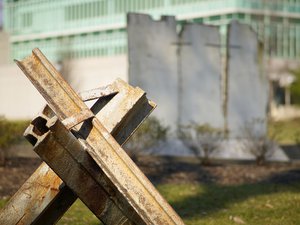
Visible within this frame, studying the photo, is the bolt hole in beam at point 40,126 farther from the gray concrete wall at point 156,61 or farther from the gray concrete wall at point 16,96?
the gray concrete wall at point 16,96

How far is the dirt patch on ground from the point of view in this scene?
14438 mm

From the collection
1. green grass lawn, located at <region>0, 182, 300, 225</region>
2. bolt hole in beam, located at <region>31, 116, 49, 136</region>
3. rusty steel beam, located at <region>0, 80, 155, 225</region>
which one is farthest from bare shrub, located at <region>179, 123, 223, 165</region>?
bolt hole in beam, located at <region>31, 116, 49, 136</region>

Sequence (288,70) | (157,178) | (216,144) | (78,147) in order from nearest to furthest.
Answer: (78,147) < (157,178) < (216,144) < (288,70)

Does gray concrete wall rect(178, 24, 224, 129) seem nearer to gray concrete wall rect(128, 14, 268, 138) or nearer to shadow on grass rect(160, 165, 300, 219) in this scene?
gray concrete wall rect(128, 14, 268, 138)

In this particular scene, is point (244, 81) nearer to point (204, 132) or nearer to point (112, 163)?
point (204, 132)

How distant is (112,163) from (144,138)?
11436mm

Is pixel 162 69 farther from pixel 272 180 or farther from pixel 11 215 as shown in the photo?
pixel 11 215

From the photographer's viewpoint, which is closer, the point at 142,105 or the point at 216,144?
the point at 142,105

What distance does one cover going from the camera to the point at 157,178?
15164mm

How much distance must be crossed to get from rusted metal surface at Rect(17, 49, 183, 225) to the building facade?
60.9 meters

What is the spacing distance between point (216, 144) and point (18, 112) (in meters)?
31.2

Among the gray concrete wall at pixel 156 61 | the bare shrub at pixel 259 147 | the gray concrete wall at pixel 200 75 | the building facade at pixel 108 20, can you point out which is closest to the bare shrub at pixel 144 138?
the gray concrete wall at pixel 156 61

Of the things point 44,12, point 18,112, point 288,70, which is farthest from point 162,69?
point 44,12

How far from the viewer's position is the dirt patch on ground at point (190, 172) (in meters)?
14.4
